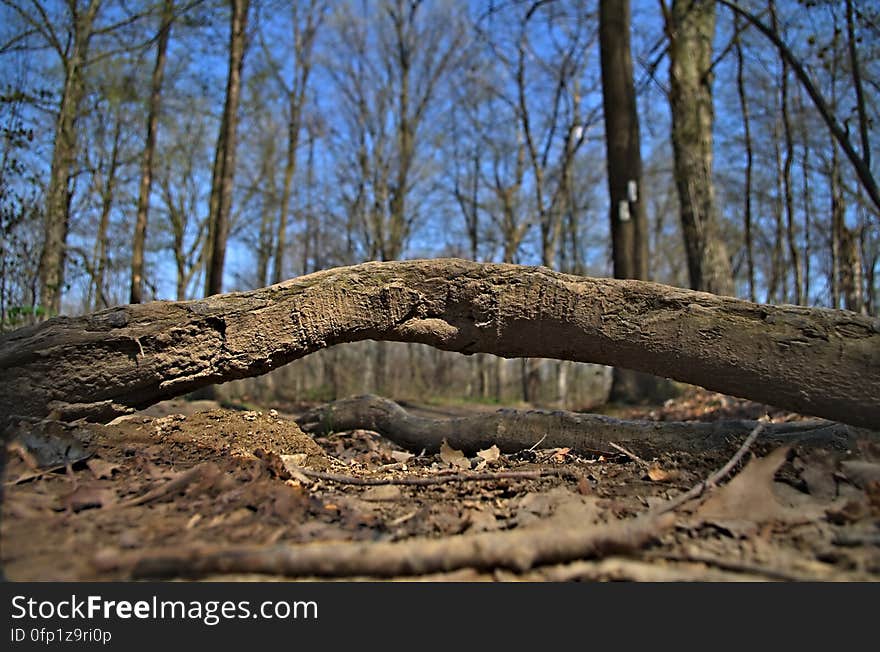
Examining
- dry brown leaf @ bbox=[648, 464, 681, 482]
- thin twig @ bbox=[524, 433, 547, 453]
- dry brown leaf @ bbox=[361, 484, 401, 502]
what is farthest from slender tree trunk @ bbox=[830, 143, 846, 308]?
dry brown leaf @ bbox=[361, 484, 401, 502]

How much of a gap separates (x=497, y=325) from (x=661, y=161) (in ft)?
91.0

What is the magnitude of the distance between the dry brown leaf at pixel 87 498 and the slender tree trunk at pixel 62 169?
623 cm

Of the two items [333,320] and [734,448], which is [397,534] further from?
[734,448]

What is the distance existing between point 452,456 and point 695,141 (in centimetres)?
758

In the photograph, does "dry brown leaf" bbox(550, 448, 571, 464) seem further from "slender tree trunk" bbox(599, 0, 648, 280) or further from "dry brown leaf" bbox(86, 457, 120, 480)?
"slender tree trunk" bbox(599, 0, 648, 280)

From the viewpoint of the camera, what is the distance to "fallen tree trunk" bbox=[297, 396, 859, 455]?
2.96 metres

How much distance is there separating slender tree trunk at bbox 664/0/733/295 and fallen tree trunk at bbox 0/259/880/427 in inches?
228

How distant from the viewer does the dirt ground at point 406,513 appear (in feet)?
4.75

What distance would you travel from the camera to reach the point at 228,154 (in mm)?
8156

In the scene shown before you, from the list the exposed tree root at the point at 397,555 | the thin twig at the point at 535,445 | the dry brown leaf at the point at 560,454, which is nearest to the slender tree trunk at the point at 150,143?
the thin twig at the point at 535,445

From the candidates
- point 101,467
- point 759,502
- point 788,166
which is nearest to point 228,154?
point 101,467

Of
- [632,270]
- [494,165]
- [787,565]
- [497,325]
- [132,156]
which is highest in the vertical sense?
[494,165]

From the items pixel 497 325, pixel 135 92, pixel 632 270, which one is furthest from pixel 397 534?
pixel 135 92
